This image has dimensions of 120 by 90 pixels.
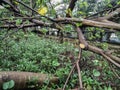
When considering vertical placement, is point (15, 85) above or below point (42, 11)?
below

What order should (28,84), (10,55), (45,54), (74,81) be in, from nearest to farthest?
1. (28,84)
2. (74,81)
3. (10,55)
4. (45,54)

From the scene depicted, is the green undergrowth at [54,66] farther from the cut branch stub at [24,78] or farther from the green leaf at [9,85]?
the green leaf at [9,85]

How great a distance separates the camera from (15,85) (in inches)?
105

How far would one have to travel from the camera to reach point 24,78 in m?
2.81

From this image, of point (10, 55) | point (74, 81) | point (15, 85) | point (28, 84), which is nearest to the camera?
point (15, 85)

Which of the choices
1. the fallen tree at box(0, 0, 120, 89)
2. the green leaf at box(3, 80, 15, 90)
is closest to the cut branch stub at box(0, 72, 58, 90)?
the green leaf at box(3, 80, 15, 90)

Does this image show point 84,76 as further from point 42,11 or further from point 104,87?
point 42,11

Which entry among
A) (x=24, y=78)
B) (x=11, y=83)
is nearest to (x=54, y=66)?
(x=24, y=78)

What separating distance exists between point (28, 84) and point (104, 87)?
115 cm

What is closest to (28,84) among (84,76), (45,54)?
(84,76)

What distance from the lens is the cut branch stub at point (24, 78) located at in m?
2.63

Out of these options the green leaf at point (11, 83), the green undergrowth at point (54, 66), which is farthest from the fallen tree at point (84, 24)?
the green leaf at point (11, 83)

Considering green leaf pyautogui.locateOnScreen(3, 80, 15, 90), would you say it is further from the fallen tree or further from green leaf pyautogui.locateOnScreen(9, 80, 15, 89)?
the fallen tree

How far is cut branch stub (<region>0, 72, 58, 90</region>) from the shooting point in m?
2.63
